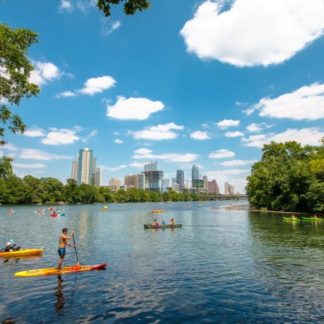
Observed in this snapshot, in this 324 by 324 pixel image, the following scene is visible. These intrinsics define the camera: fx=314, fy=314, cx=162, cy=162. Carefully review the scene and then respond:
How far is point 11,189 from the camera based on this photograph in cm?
18012

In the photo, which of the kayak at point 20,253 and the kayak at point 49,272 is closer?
the kayak at point 49,272

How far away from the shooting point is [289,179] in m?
96.2

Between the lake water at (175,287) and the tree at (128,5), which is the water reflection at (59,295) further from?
the tree at (128,5)

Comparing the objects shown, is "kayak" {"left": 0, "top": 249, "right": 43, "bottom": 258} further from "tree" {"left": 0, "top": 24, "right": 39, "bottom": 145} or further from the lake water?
"tree" {"left": 0, "top": 24, "right": 39, "bottom": 145}

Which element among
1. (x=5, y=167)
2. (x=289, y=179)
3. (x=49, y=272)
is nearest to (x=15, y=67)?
(x=5, y=167)

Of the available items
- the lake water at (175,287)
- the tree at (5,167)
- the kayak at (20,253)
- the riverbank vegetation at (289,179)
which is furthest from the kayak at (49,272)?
the riverbank vegetation at (289,179)

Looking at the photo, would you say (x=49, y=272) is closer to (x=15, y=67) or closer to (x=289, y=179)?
(x=15, y=67)

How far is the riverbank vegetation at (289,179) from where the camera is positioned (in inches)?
3392

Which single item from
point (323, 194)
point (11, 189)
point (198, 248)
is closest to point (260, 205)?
point (323, 194)

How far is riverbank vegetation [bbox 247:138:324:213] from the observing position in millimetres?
86162

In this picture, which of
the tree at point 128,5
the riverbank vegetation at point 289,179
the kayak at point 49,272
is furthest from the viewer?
the riverbank vegetation at point 289,179

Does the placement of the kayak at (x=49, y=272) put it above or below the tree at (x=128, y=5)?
below

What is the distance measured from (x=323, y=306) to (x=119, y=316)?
1063 centimetres

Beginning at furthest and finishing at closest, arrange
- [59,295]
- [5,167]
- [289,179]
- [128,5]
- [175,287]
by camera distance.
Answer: [289,179] → [175,287] → [59,295] → [5,167] → [128,5]
